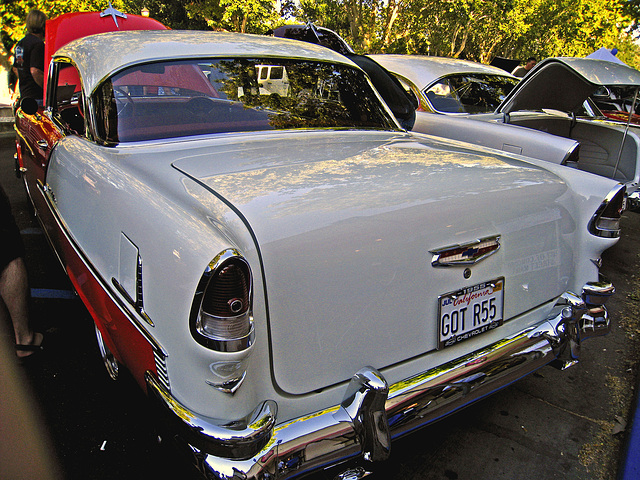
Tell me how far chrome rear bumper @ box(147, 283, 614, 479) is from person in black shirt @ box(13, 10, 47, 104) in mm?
5649

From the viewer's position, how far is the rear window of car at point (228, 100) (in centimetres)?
238

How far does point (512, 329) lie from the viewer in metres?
2.02

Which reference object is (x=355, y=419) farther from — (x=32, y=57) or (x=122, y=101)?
(x=32, y=57)

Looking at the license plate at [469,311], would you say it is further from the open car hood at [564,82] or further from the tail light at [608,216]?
the open car hood at [564,82]

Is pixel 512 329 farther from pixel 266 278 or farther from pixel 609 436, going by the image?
pixel 266 278

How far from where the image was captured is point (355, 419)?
1.49 m

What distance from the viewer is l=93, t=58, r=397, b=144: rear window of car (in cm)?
238

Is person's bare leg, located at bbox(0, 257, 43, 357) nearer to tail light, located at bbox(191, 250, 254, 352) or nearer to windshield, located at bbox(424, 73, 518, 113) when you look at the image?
tail light, located at bbox(191, 250, 254, 352)

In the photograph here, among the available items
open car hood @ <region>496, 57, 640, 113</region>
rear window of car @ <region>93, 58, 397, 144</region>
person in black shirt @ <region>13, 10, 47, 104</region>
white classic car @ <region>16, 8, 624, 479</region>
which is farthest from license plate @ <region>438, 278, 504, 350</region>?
person in black shirt @ <region>13, 10, 47, 104</region>

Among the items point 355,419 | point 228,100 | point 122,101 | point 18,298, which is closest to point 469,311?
point 355,419

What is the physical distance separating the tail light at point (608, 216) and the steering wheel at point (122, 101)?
2278 millimetres

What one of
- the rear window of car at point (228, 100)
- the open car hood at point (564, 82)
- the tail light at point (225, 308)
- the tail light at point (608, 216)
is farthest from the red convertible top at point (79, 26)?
the tail light at point (608, 216)

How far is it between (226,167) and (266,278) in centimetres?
63

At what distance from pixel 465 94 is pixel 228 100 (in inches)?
158
